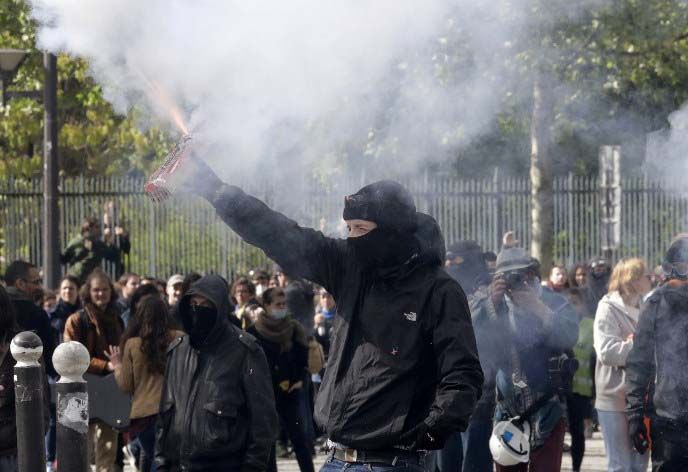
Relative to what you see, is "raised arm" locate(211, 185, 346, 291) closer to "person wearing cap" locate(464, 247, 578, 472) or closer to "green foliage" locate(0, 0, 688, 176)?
"green foliage" locate(0, 0, 688, 176)

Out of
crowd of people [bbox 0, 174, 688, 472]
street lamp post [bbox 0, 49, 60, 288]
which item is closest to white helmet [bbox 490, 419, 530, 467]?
crowd of people [bbox 0, 174, 688, 472]

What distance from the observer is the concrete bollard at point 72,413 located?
619cm

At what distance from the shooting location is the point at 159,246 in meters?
21.0

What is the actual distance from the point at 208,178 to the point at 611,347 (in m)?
4.76

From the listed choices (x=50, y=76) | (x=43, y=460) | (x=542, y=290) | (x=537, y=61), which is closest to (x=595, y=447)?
(x=537, y=61)

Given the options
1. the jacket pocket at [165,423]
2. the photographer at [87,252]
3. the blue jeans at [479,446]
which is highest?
the photographer at [87,252]

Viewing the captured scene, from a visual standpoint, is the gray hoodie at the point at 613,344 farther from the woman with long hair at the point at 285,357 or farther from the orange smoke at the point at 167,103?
the orange smoke at the point at 167,103

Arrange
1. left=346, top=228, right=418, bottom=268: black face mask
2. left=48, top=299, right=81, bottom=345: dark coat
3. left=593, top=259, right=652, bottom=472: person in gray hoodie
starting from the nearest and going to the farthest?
1. left=346, top=228, right=418, bottom=268: black face mask
2. left=593, top=259, right=652, bottom=472: person in gray hoodie
3. left=48, top=299, right=81, bottom=345: dark coat

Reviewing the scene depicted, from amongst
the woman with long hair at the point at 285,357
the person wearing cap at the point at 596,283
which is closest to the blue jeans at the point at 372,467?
the woman with long hair at the point at 285,357

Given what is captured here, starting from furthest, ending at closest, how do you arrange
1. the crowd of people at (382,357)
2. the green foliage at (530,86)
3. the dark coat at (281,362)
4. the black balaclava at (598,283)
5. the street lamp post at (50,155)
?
1. the street lamp post at (50,155)
2. the black balaclava at (598,283)
3. the green foliage at (530,86)
4. the dark coat at (281,362)
5. the crowd of people at (382,357)

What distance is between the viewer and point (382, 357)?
514cm

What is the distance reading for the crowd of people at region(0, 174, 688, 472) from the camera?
514 centimetres

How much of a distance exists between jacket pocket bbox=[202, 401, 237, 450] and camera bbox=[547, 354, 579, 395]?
6.90 feet

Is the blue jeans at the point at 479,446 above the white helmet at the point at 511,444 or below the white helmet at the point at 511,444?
below
